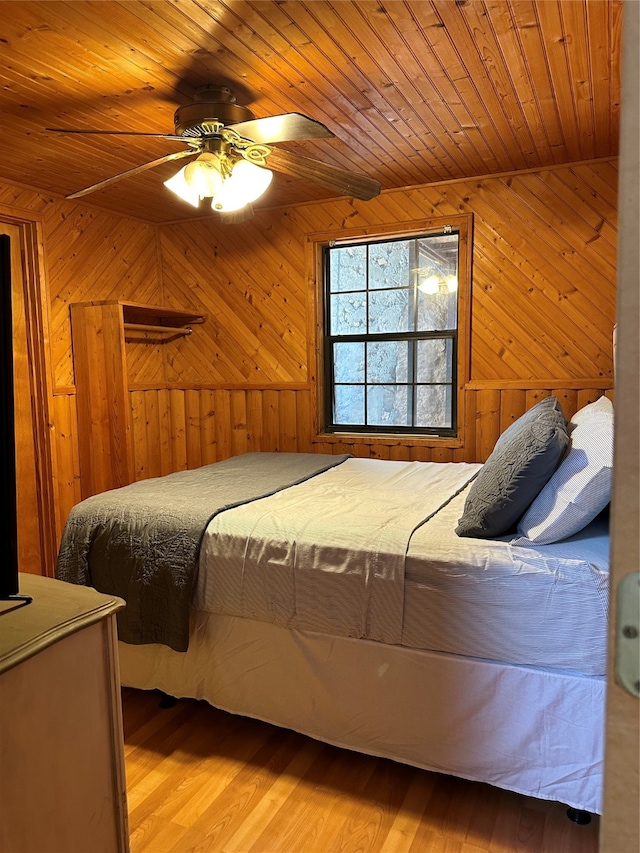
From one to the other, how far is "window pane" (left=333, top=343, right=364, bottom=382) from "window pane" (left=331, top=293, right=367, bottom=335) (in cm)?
10

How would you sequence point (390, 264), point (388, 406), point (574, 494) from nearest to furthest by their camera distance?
point (574, 494), point (390, 264), point (388, 406)

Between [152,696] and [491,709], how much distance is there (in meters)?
1.50

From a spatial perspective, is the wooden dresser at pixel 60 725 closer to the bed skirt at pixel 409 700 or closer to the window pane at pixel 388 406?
the bed skirt at pixel 409 700

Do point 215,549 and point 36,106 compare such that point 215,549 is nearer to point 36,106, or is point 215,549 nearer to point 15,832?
point 15,832

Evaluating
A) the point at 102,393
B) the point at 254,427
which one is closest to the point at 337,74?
the point at 102,393

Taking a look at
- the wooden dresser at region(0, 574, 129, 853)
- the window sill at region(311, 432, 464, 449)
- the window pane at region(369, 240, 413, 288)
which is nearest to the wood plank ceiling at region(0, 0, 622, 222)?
the window pane at region(369, 240, 413, 288)

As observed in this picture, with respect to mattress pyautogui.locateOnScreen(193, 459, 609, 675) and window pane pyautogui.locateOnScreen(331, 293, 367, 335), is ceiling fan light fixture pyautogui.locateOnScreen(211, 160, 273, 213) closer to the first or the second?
mattress pyautogui.locateOnScreen(193, 459, 609, 675)

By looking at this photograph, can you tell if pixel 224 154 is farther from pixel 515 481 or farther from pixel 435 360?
pixel 435 360

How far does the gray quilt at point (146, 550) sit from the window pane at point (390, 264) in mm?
1908

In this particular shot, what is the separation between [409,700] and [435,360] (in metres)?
2.38

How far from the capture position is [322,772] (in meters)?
2.08

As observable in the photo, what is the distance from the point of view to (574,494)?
1.82 metres

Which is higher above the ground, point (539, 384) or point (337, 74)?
point (337, 74)

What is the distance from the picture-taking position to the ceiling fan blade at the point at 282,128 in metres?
1.96
